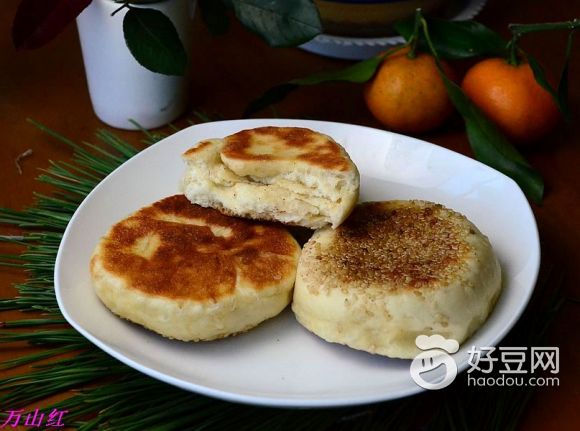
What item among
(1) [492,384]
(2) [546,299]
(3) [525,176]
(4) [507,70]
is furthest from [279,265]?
(4) [507,70]

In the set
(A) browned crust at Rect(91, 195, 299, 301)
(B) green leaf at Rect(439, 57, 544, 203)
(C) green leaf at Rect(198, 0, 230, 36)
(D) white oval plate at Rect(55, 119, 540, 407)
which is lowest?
(B) green leaf at Rect(439, 57, 544, 203)

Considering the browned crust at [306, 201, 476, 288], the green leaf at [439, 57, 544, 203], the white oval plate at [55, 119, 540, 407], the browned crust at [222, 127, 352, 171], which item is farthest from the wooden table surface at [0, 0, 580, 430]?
the browned crust at [222, 127, 352, 171]

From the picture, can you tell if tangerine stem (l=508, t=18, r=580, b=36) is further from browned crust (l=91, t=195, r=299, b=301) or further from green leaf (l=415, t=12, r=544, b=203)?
browned crust (l=91, t=195, r=299, b=301)

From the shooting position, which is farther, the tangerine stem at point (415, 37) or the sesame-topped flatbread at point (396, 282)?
the tangerine stem at point (415, 37)

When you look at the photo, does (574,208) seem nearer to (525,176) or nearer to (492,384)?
(525,176)

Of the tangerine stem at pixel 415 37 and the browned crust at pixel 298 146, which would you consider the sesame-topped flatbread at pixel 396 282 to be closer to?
the browned crust at pixel 298 146

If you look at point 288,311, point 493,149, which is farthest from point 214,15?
point 288,311

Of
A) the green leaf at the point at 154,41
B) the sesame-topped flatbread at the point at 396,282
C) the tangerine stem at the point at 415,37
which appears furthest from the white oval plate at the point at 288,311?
the tangerine stem at the point at 415,37
